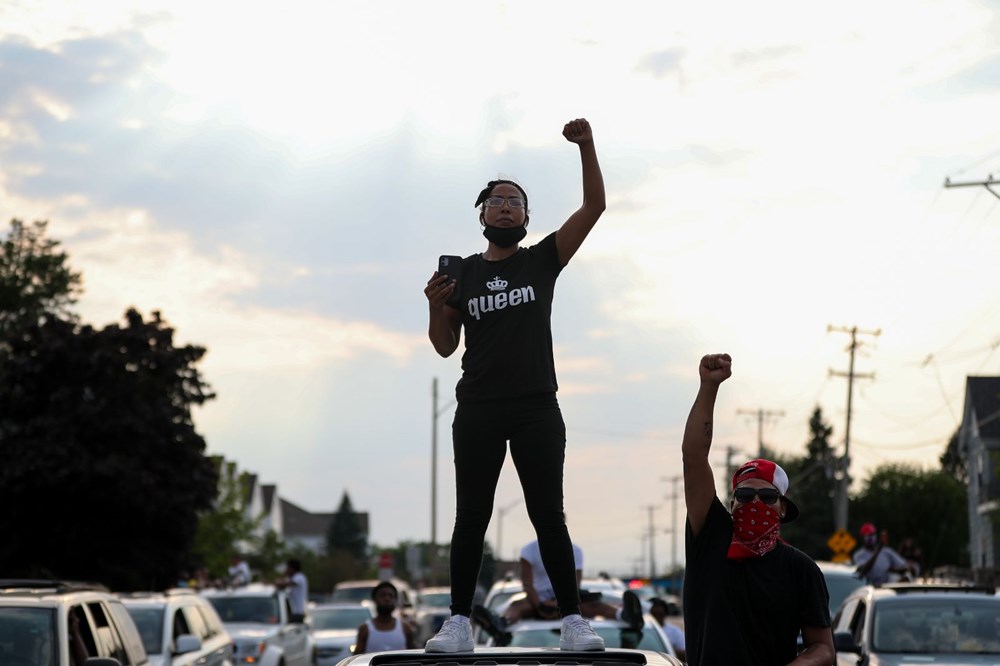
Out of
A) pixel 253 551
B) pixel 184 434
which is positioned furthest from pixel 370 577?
pixel 184 434

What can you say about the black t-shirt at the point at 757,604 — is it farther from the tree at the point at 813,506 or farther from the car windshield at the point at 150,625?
the tree at the point at 813,506

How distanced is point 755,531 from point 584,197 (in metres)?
1.78

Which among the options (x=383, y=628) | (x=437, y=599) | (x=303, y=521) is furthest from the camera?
(x=303, y=521)

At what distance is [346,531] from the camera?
552 ft

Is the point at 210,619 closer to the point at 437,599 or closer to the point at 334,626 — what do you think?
the point at 334,626

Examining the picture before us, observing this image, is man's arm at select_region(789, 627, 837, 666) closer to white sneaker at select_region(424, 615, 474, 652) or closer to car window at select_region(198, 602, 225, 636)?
white sneaker at select_region(424, 615, 474, 652)

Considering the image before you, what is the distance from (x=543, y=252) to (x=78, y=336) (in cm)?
3045

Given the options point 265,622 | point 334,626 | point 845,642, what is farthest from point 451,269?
point 334,626

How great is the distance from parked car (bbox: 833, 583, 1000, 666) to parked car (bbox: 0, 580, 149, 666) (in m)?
5.10

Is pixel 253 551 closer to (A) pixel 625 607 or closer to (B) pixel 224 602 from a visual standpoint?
(B) pixel 224 602

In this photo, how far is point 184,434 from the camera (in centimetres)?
3559

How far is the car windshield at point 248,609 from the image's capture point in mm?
21625

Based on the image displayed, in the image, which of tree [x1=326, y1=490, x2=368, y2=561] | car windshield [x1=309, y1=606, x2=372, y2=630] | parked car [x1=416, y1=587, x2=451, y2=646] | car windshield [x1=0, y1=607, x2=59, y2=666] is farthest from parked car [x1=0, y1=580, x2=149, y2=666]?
tree [x1=326, y1=490, x2=368, y2=561]

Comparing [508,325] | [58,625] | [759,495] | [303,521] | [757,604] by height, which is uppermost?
[303,521]
